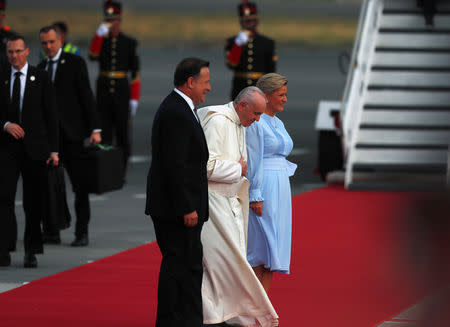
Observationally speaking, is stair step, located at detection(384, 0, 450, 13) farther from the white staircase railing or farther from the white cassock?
the white cassock

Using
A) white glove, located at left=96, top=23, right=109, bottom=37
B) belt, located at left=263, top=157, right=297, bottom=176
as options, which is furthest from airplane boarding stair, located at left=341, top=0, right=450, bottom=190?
belt, located at left=263, top=157, right=297, bottom=176

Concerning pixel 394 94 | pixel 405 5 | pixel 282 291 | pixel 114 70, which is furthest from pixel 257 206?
pixel 405 5

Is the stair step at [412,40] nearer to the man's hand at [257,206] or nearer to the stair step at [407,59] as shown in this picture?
the stair step at [407,59]

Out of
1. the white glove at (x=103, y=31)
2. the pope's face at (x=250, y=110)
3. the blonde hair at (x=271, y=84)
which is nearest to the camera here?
the pope's face at (x=250, y=110)

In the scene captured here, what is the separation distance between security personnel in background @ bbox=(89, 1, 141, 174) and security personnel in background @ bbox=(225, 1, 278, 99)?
6.51 ft

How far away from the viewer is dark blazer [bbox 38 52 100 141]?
8570 millimetres

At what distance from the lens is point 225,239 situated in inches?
214

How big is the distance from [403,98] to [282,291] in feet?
25.5

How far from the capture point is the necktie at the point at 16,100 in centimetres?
771

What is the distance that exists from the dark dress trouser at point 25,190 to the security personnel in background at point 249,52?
7.09 m

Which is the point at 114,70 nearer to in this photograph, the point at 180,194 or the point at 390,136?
the point at 390,136

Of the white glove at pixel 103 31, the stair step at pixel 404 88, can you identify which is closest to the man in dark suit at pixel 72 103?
the white glove at pixel 103 31

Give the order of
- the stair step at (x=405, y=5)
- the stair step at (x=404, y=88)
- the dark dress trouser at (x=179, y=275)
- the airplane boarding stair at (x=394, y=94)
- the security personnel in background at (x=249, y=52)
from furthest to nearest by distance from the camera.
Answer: the stair step at (x=405, y=5)
the security personnel in background at (x=249, y=52)
the stair step at (x=404, y=88)
the airplane boarding stair at (x=394, y=94)
the dark dress trouser at (x=179, y=275)

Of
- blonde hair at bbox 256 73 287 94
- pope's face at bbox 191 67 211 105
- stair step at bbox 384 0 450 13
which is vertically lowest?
stair step at bbox 384 0 450 13
